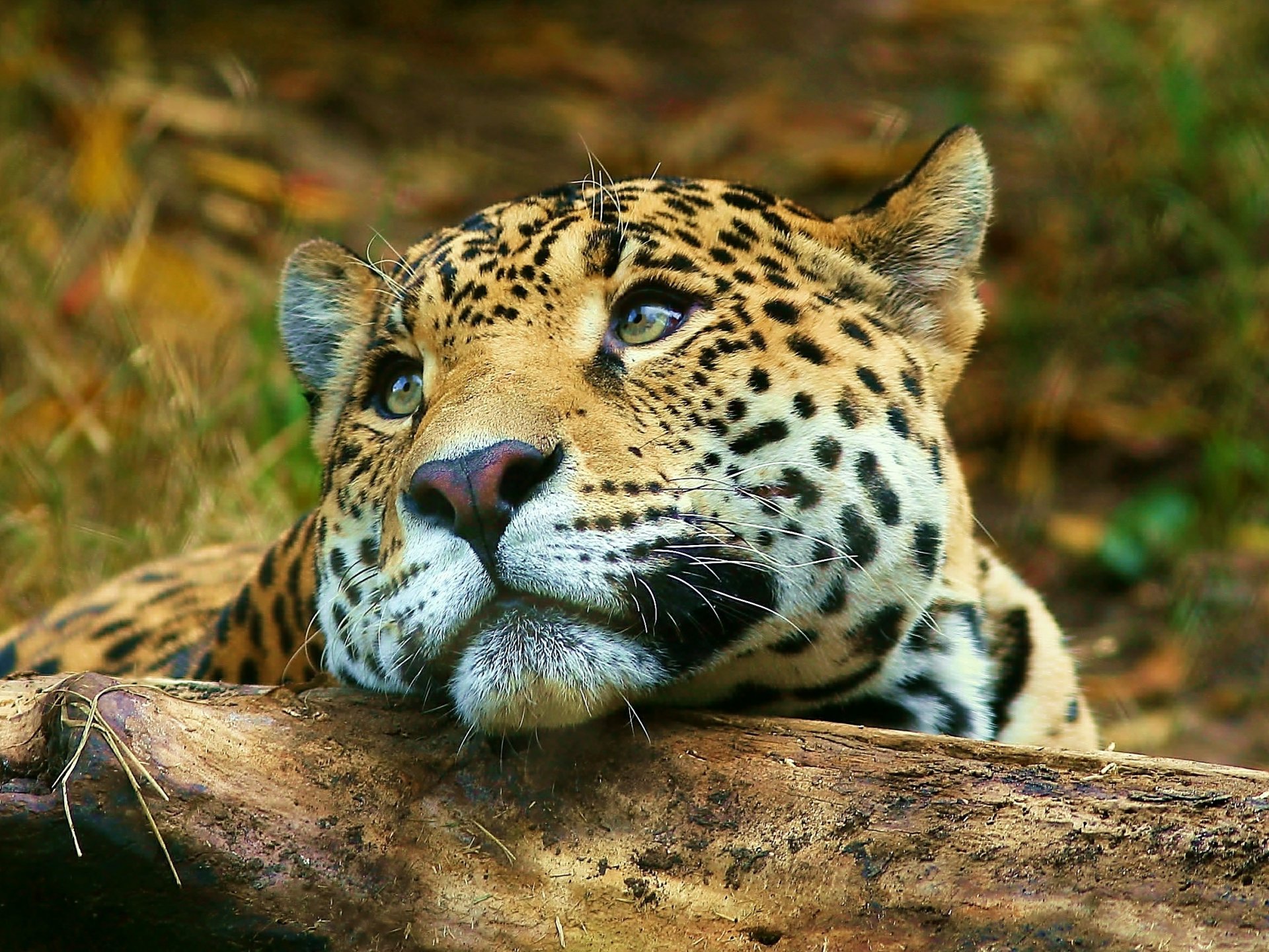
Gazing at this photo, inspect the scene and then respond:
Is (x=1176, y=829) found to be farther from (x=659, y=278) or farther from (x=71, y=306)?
(x=71, y=306)

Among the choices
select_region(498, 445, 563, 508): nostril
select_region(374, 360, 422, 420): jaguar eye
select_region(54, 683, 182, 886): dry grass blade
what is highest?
select_region(374, 360, 422, 420): jaguar eye

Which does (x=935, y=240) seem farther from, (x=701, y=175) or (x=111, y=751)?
(x=701, y=175)

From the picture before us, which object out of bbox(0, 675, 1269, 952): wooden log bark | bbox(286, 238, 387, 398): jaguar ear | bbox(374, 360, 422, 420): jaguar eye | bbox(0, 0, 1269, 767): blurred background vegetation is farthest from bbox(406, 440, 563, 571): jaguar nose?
bbox(0, 0, 1269, 767): blurred background vegetation

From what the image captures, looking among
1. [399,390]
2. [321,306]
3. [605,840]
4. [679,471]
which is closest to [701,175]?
[321,306]

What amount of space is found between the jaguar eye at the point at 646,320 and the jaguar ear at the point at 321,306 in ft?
3.60

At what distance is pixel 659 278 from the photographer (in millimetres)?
3818

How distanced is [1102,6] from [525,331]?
1137 cm

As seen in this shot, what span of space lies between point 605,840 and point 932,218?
201cm

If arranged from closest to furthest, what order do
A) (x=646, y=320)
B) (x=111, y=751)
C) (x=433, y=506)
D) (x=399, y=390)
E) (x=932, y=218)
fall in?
(x=111, y=751)
(x=433, y=506)
(x=646, y=320)
(x=399, y=390)
(x=932, y=218)

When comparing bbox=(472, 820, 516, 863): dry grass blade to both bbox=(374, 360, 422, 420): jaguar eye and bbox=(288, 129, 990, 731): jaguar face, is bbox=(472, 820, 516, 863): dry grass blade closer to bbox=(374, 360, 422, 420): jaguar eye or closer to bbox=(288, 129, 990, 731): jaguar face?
bbox=(288, 129, 990, 731): jaguar face

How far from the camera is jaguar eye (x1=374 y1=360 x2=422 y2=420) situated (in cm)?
407

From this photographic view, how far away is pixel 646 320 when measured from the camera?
12.4ft

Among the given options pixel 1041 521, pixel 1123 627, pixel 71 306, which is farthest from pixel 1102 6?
pixel 71 306

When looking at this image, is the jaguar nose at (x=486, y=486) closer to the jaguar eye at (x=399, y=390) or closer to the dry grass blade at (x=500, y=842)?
the dry grass blade at (x=500, y=842)
